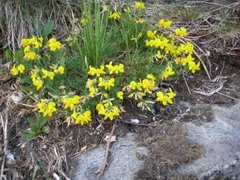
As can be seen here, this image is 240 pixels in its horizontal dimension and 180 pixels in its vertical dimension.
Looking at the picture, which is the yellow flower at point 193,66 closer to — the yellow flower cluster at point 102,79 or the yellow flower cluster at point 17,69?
the yellow flower cluster at point 102,79

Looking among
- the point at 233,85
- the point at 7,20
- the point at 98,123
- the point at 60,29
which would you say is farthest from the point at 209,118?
the point at 7,20

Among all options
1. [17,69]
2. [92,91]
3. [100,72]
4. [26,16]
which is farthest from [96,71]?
[26,16]

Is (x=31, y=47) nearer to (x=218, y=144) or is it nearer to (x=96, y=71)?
(x=96, y=71)

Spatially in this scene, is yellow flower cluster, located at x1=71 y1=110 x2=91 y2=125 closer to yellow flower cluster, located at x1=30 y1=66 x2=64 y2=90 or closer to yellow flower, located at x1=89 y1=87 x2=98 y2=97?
yellow flower, located at x1=89 y1=87 x2=98 y2=97

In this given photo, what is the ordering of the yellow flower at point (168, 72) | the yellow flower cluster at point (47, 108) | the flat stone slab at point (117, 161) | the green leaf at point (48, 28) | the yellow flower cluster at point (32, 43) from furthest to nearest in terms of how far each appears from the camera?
the green leaf at point (48, 28), the yellow flower cluster at point (32, 43), the yellow flower at point (168, 72), the yellow flower cluster at point (47, 108), the flat stone slab at point (117, 161)

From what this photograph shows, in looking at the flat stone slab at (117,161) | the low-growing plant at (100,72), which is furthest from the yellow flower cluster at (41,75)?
the flat stone slab at (117,161)

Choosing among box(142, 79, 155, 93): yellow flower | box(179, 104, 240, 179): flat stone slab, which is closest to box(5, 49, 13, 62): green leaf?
box(142, 79, 155, 93): yellow flower

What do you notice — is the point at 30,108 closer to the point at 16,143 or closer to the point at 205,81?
the point at 16,143
